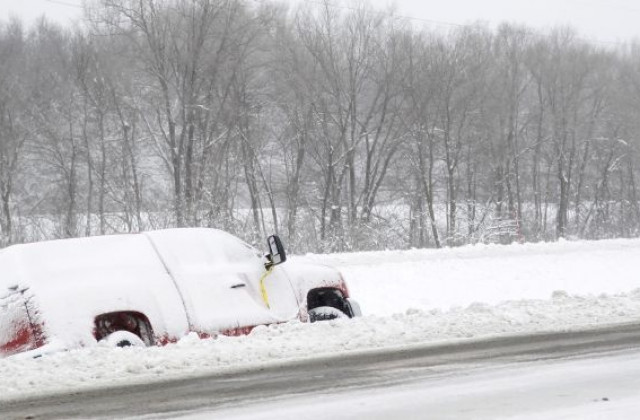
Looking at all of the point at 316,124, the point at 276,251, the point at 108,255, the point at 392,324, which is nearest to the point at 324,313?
the point at 392,324

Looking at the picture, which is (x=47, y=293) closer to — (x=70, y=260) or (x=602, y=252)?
(x=70, y=260)

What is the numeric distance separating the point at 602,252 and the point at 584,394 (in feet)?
62.9

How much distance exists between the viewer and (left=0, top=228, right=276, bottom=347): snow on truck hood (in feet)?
23.8

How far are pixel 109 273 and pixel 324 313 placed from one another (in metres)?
2.63

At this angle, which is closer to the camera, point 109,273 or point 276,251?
point 109,273

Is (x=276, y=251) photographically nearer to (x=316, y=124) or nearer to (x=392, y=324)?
(x=392, y=324)

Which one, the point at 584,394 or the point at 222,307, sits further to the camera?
the point at 222,307

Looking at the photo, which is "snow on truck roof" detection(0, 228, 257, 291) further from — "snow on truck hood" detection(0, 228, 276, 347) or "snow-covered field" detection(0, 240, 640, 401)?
"snow-covered field" detection(0, 240, 640, 401)

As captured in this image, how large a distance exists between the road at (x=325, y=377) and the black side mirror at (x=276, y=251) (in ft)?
3.88

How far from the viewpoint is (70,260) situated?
308 inches

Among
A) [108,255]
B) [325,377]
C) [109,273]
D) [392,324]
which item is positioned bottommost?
[325,377]

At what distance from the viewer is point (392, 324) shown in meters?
9.48

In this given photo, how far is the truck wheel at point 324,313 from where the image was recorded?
9.41 meters

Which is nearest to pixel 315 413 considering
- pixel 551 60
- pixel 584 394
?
pixel 584 394
